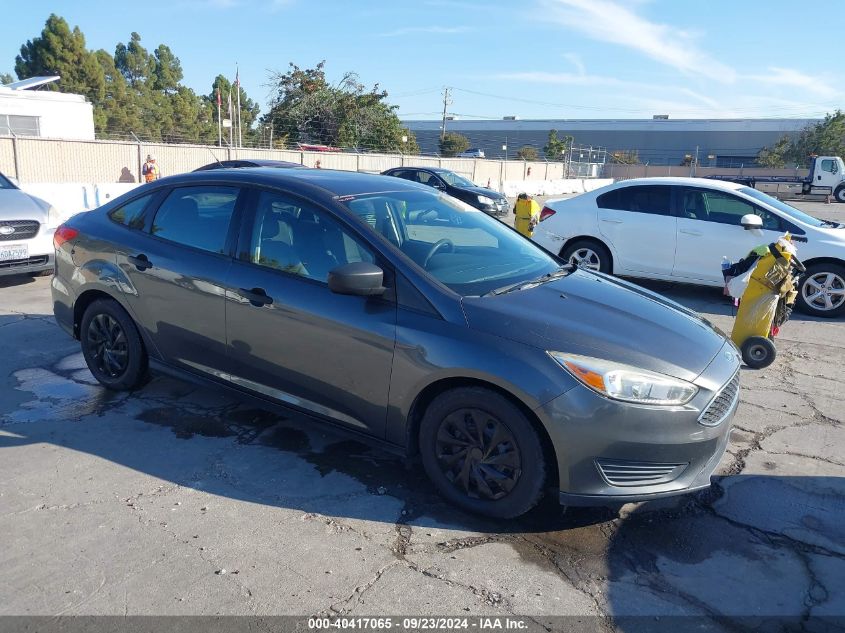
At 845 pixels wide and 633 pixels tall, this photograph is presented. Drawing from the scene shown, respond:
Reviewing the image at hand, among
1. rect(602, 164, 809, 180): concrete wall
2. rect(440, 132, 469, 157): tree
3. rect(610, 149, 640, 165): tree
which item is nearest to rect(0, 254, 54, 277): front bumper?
rect(602, 164, 809, 180): concrete wall

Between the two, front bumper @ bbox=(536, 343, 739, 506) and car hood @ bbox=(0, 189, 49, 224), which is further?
car hood @ bbox=(0, 189, 49, 224)

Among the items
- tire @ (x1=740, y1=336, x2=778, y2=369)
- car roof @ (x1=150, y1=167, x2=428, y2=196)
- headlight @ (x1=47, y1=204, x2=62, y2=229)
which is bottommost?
tire @ (x1=740, y1=336, x2=778, y2=369)

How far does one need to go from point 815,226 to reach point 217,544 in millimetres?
7883

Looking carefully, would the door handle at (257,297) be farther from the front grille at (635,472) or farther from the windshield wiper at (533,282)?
the front grille at (635,472)

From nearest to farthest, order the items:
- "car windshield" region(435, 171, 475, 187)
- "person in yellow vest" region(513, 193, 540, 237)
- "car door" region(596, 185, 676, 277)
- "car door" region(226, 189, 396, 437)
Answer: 1. "car door" region(226, 189, 396, 437)
2. "car door" region(596, 185, 676, 277)
3. "person in yellow vest" region(513, 193, 540, 237)
4. "car windshield" region(435, 171, 475, 187)

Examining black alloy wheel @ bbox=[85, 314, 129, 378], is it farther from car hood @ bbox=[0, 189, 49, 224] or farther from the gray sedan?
car hood @ bbox=[0, 189, 49, 224]

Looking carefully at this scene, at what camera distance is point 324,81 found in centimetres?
4344

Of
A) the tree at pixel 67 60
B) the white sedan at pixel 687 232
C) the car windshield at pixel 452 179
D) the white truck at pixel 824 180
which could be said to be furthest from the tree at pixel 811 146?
the white sedan at pixel 687 232

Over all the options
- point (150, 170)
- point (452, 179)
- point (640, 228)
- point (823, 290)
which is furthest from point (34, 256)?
point (452, 179)

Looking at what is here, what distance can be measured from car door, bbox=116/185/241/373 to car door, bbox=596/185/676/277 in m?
6.04

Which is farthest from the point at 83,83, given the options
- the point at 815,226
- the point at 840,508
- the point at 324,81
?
the point at 840,508

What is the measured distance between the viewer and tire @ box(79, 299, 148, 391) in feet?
15.0

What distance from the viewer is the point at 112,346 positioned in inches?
185

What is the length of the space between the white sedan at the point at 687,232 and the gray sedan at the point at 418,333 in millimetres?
4315
